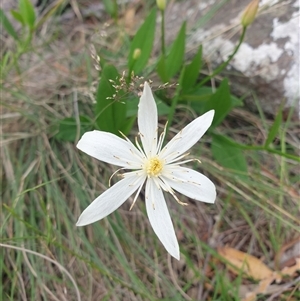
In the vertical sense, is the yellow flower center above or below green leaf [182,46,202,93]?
below

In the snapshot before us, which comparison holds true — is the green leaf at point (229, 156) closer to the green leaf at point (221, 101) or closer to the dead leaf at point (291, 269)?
the green leaf at point (221, 101)

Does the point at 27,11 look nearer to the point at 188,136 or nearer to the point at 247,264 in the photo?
the point at 188,136

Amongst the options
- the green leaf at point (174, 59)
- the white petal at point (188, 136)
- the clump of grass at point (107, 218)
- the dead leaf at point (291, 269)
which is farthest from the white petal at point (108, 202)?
the dead leaf at point (291, 269)

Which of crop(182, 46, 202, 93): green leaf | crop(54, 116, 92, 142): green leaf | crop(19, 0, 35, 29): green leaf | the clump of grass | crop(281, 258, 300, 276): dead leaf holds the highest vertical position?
crop(19, 0, 35, 29): green leaf

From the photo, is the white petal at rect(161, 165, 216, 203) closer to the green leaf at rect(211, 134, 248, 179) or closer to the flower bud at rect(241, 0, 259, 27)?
the green leaf at rect(211, 134, 248, 179)

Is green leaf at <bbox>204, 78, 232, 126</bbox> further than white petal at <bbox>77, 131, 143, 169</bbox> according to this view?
Yes

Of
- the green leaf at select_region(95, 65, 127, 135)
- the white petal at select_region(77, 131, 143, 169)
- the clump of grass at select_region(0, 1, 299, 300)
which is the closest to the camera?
the white petal at select_region(77, 131, 143, 169)

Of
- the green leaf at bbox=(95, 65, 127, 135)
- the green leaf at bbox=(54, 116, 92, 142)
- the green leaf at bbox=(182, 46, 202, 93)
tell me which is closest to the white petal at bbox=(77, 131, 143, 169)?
the green leaf at bbox=(95, 65, 127, 135)
